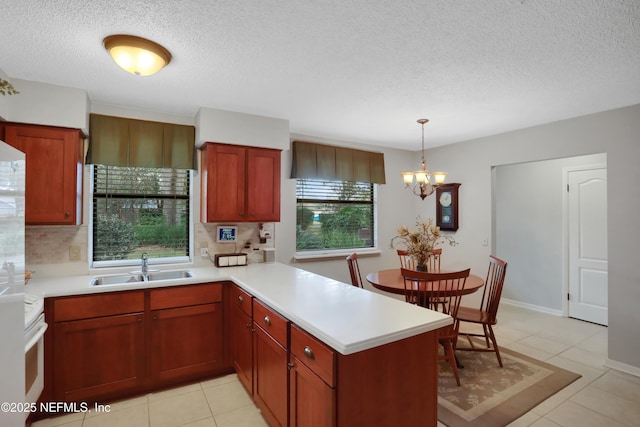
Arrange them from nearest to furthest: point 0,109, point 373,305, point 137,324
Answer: point 373,305 < point 0,109 < point 137,324

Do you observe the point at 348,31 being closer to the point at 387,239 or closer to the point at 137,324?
the point at 137,324

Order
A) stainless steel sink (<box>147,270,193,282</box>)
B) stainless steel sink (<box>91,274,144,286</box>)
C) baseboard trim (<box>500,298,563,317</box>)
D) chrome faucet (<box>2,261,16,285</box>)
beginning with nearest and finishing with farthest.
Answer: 1. chrome faucet (<box>2,261,16,285</box>)
2. stainless steel sink (<box>91,274,144,286</box>)
3. stainless steel sink (<box>147,270,193,282</box>)
4. baseboard trim (<box>500,298,563,317</box>)

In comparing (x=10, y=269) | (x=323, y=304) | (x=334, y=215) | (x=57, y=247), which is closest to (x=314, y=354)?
(x=323, y=304)

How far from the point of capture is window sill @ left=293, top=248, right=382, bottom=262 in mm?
4066

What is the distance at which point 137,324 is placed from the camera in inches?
101

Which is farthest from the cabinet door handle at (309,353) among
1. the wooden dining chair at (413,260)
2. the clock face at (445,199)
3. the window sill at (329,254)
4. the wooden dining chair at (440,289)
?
the clock face at (445,199)

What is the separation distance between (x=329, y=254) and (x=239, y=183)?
1.62m

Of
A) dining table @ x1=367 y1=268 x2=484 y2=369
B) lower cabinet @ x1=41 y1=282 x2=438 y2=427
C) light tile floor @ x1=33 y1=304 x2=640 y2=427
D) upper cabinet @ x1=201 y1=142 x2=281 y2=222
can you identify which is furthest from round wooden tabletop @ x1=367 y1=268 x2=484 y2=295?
upper cabinet @ x1=201 y1=142 x2=281 y2=222

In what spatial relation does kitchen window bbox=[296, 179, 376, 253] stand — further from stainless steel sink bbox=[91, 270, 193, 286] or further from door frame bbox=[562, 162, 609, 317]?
door frame bbox=[562, 162, 609, 317]

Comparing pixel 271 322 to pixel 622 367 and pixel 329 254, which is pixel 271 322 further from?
pixel 622 367

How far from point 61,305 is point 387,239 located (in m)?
3.79

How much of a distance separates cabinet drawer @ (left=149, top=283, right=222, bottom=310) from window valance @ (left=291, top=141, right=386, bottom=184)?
67.8 inches

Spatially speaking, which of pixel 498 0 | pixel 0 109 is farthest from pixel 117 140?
pixel 498 0

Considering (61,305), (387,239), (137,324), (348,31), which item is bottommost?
(137,324)
